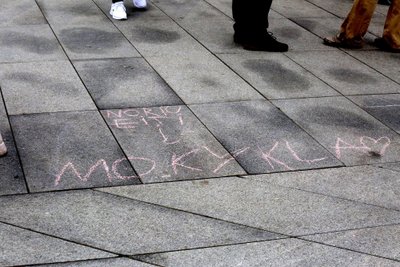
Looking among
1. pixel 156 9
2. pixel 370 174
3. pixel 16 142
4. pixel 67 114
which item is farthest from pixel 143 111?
pixel 156 9

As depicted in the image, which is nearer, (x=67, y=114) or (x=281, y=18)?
(x=67, y=114)

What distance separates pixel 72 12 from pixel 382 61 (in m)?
4.03

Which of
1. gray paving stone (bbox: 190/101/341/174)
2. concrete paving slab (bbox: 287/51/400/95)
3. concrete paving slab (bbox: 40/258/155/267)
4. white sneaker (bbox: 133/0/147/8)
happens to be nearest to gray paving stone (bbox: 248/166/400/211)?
gray paving stone (bbox: 190/101/341/174)

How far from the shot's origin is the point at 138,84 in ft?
21.2

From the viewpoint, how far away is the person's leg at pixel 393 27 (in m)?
8.02

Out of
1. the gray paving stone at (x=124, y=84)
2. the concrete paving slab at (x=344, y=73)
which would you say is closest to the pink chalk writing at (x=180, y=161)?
the gray paving stone at (x=124, y=84)

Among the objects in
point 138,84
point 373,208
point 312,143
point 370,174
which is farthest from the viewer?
point 138,84

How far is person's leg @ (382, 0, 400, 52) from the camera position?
26.3 ft

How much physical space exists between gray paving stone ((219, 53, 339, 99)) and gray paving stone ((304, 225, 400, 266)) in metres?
2.37

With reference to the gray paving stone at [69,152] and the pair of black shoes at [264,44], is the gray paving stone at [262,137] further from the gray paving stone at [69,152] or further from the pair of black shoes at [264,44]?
the pair of black shoes at [264,44]

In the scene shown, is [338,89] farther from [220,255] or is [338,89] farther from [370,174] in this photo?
[220,255]

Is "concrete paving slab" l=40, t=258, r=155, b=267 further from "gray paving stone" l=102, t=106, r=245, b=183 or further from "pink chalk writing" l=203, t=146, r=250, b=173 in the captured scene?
"pink chalk writing" l=203, t=146, r=250, b=173

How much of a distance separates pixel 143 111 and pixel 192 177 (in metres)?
1.23

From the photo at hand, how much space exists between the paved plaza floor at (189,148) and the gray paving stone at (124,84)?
0.08 feet
